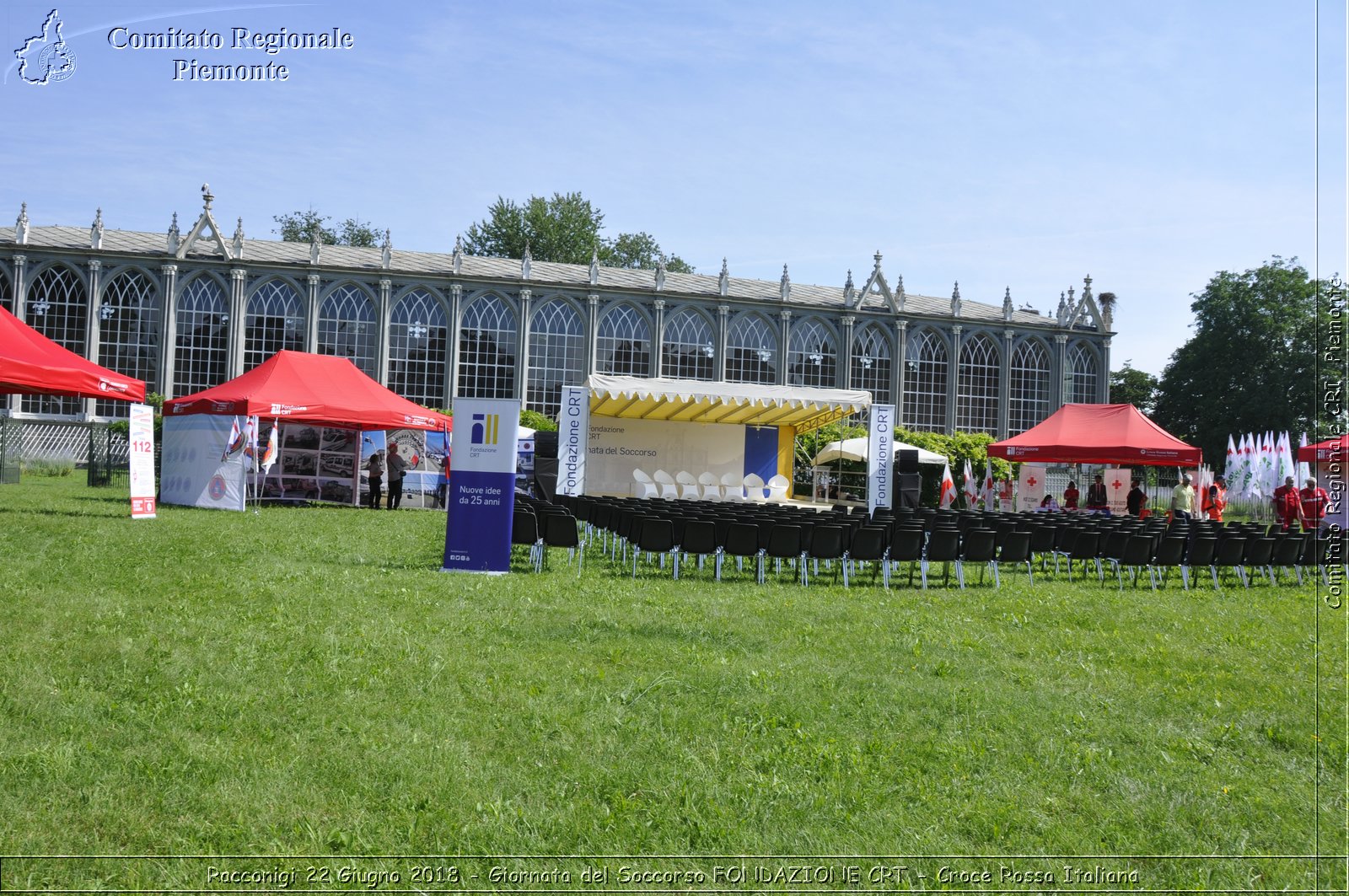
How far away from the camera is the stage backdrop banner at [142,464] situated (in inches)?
604

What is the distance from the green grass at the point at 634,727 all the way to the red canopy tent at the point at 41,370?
607 cm

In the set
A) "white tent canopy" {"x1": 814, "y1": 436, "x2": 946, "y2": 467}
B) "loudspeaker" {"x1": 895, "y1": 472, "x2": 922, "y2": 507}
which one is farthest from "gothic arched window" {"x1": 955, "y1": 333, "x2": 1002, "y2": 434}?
"loudspeaker" {"x1": 895, "y1": 472, "x2": 922, "y2": 507}

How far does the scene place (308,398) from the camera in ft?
65.9

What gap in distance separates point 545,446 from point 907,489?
9.95 m

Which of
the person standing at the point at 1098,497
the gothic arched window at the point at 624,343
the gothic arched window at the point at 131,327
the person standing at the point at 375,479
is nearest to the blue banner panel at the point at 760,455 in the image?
the person standing at the point at 1098,497

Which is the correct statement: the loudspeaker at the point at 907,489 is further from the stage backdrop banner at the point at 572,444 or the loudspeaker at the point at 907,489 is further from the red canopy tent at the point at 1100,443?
the stage backdrop banner at the point at 572,444

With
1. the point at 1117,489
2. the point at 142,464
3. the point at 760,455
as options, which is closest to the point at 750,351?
the point at 760,455

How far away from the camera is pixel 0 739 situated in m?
4.37

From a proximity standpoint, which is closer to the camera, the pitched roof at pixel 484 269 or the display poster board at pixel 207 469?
the display poster board at pixel 207 469

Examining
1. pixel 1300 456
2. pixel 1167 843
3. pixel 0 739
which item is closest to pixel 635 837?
pixel 1167 843

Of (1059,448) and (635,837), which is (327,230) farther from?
(635,837)

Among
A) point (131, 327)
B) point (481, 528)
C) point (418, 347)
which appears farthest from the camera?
point (418, 347)

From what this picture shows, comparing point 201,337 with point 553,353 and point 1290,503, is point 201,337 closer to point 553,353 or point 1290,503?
point 553,353

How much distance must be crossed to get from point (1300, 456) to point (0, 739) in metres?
23.1
